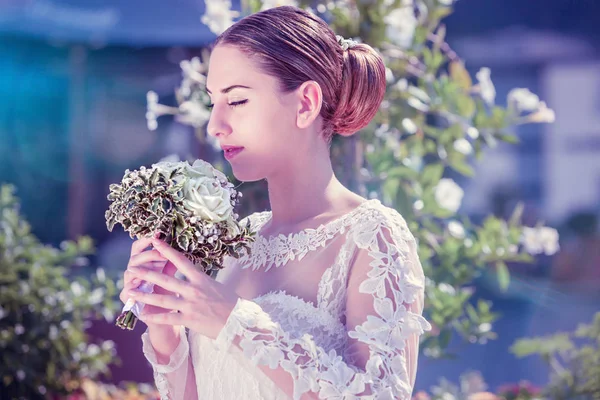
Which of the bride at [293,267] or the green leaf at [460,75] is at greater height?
the green leaf at [460,75]

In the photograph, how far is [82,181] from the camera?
5.02 meters

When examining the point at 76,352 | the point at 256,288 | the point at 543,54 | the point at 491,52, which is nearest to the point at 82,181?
the point at 76,352

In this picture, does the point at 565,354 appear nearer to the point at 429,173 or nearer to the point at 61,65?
the point at 429,173

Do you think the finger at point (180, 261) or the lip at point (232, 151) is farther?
the lip at point (232, 151)

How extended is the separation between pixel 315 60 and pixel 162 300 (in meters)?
0.61

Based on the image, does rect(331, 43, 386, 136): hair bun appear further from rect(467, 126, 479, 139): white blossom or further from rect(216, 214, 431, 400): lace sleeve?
rect(467, 126, 479, 139): white blossom

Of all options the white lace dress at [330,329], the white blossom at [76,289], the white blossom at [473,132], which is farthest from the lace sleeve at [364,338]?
the white blossom at [76,289]

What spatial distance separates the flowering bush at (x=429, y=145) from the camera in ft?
8.48

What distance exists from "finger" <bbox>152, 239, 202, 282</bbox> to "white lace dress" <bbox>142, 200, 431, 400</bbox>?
0.10 meters

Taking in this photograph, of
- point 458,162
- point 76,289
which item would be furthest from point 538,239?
point 76,289

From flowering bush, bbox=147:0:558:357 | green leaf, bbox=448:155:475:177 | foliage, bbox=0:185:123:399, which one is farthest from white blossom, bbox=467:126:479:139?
foliage, bbox=0:185:123:399

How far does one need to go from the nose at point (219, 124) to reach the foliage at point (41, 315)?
82.9 inches

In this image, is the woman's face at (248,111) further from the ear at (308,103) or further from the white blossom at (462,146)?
the white blossom at (462,146)

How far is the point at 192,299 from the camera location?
1374mm
